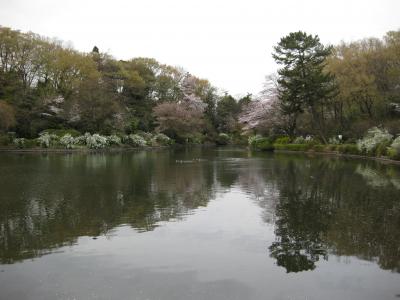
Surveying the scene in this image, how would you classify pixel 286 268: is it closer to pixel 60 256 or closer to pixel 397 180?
pixel 60 256

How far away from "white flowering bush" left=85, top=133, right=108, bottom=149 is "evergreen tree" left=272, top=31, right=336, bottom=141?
21.0 m

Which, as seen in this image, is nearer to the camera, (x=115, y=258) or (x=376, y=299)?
(x=376, y=299)

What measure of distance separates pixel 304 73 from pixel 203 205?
33.4 meters

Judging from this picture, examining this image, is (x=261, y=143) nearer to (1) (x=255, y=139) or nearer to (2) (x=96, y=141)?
(1) (x=255, y=139)

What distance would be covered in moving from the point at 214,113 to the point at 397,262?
7181cm

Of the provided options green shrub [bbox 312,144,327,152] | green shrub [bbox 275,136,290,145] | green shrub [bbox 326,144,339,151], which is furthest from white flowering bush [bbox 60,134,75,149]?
green shrub [bbox 326,144,339,151]

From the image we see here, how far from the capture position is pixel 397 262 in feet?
24.4

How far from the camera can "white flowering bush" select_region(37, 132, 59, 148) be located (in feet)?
140

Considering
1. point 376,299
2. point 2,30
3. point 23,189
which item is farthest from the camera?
point 2,30

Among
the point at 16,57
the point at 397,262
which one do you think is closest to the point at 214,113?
the point at 16,57

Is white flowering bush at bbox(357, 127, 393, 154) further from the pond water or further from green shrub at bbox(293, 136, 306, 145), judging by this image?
the pond water

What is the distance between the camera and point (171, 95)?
228ft

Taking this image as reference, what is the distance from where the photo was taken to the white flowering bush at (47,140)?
42750 mm

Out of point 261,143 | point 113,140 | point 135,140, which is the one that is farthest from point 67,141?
point 261,143
